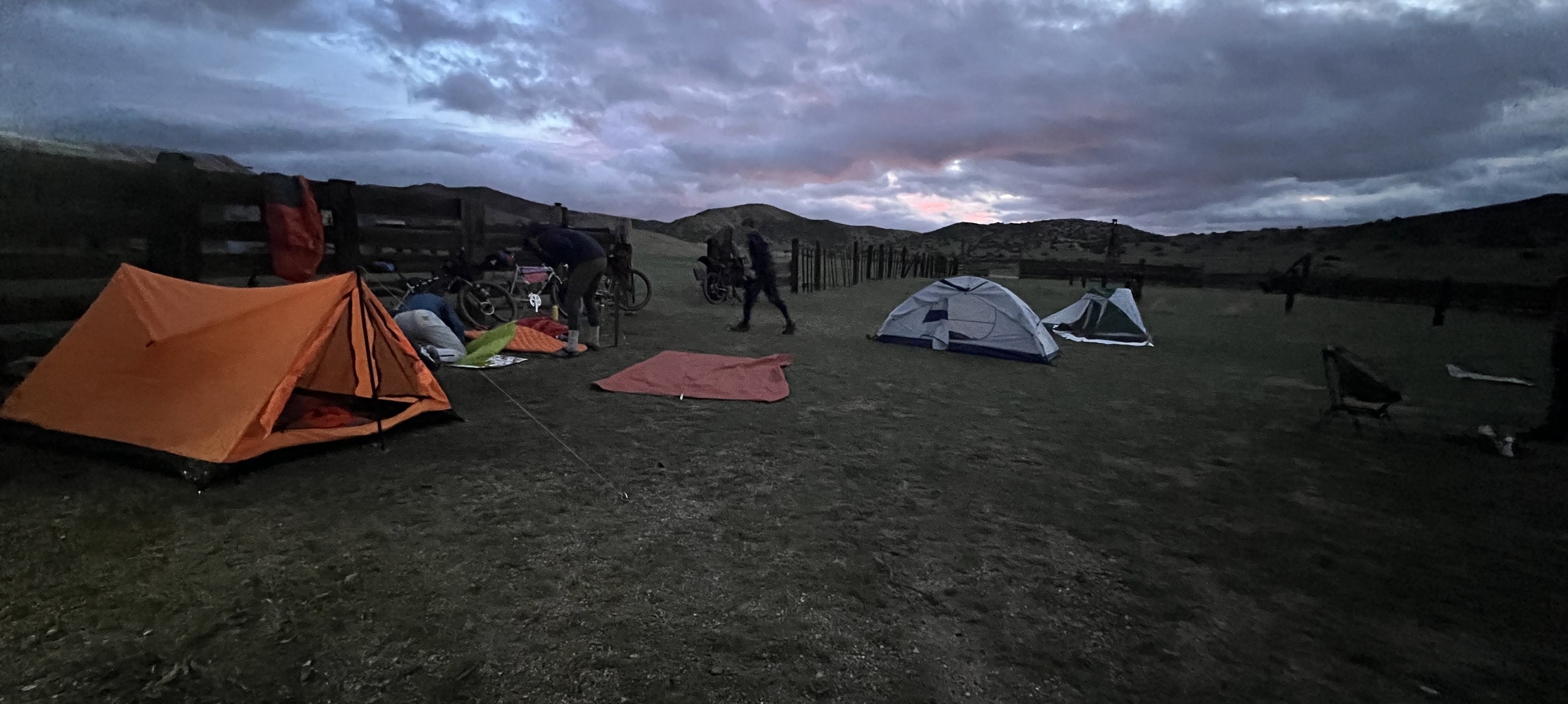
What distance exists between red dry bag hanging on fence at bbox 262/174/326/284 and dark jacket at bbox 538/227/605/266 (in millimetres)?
2629

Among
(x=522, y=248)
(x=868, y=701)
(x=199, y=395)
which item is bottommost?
(x=868, y=701)

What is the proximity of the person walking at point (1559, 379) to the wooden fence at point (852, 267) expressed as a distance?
1597cm

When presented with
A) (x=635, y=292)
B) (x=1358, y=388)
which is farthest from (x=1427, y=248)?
(x=635, y=292)

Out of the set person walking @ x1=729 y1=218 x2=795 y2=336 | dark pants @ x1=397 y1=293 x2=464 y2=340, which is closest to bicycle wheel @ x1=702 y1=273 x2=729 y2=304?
person walking @ x1=729 y1=218 x2=795 y2=336

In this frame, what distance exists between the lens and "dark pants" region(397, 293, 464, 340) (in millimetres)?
8031

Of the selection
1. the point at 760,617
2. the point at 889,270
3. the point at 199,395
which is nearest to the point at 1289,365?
the point at 760,617

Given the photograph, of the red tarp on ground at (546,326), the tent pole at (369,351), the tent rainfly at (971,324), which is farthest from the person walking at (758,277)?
the tent pole at (369,351)

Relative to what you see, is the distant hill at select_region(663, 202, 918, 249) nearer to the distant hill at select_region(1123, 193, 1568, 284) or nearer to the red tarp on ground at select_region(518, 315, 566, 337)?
the distant hill at select_region(1123, 193, 1568, 284)

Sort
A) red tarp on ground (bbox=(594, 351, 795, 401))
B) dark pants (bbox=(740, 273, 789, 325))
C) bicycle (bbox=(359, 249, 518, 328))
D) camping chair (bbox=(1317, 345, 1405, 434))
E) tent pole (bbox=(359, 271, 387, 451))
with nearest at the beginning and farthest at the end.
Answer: tent pole (bbox=(359, 271, 387, 451)), camping chair (bbox=(1317, 345, 1405, 434)), red tarp on ground (bbox=(594, 351, 795, 401)), bicycle (bbox=(359, 249, 518, 328)), dark pants (bbox=(740, 273, 789, 325))

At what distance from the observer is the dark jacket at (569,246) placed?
350 inches

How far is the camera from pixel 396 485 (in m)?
4.07

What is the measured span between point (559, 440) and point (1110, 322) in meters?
11.0

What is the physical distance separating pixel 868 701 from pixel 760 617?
0.64m

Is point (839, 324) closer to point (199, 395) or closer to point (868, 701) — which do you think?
point (199, 395)
